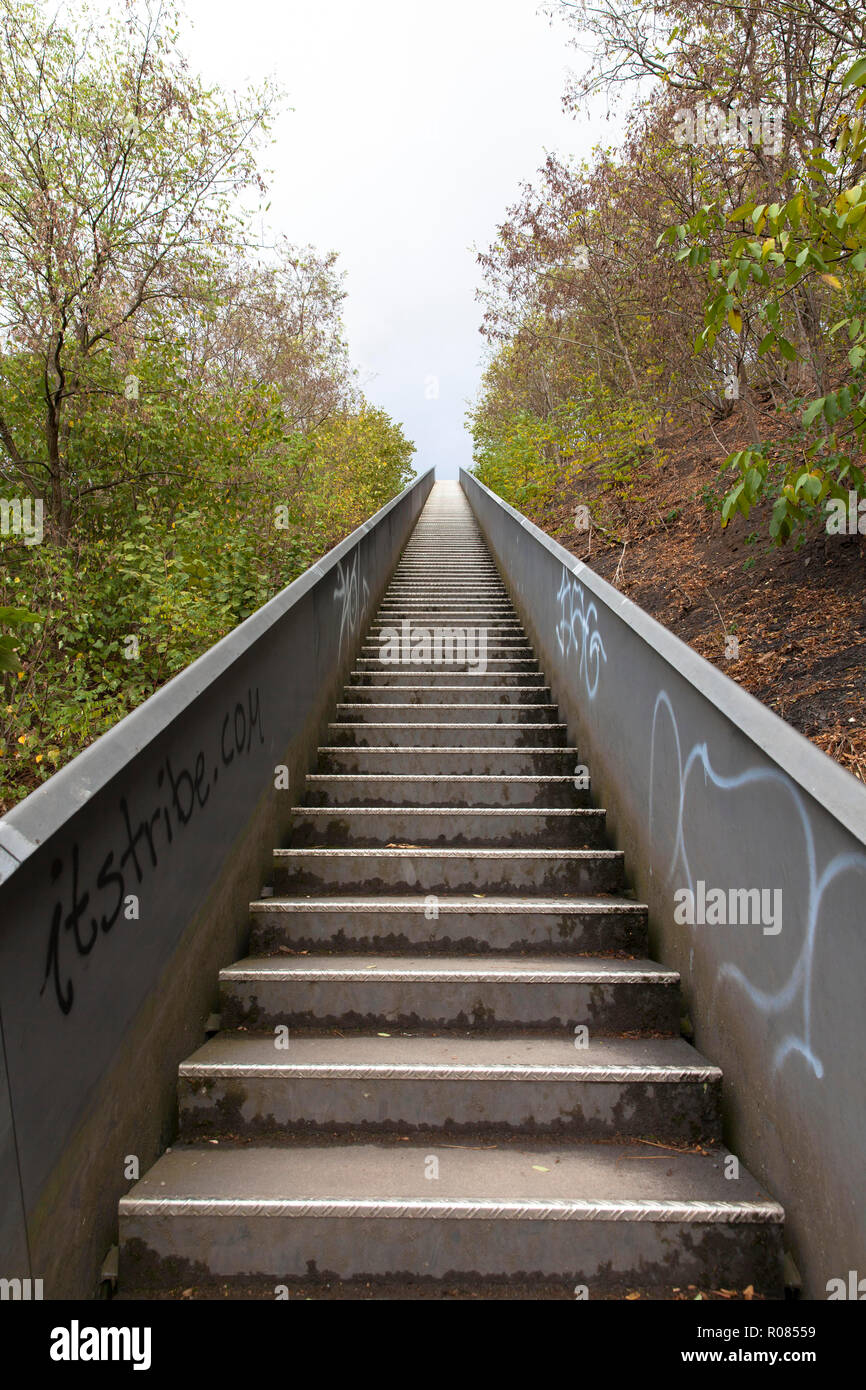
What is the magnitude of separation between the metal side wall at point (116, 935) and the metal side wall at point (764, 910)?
70.1 inches

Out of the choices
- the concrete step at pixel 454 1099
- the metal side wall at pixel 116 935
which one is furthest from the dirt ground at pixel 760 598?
the metal side wall at pixel 116 935

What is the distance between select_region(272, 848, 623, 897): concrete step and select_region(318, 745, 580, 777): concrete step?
0.98 meters

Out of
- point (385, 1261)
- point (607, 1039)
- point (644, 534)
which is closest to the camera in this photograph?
point (385, 1261)

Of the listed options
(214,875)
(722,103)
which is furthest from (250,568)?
(214,875)

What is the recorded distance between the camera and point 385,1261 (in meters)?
2.17

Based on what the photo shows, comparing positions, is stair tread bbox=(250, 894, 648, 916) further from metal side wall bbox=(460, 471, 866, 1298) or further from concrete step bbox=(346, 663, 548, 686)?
concrete step bbox=(346, 663, 548, 686)

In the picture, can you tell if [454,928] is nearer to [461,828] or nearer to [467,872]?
[467,872]

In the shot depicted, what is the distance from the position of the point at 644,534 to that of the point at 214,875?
6.54 metres

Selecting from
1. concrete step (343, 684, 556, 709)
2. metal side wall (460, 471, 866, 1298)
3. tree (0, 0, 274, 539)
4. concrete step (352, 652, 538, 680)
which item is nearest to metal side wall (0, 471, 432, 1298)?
metal side wall (460, 471, 866, 1298)

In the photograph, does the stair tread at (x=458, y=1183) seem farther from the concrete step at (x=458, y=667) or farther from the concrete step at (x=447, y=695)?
the concrete step at (x=458, y=667)

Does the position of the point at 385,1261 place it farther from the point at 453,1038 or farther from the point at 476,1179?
the point at 453,1038

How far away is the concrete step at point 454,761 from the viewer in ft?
15.5

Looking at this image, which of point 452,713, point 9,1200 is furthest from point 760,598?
point 9,1200
